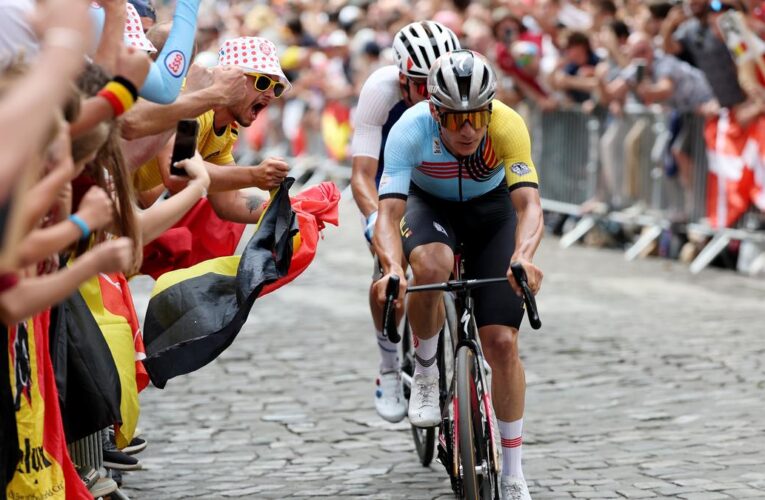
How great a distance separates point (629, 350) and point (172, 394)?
3.01 m

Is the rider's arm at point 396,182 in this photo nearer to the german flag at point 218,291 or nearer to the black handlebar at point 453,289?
the black handlebar at point 453,289

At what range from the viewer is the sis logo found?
202 inches

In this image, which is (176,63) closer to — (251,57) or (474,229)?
(251,57)

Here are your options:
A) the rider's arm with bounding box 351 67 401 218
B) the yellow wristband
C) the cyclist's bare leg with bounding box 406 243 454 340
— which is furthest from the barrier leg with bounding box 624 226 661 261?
the yellow wristband

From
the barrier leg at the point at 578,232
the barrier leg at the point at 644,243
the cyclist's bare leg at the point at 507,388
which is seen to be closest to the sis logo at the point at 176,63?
the cyclist's bare leg at the point at 507,388

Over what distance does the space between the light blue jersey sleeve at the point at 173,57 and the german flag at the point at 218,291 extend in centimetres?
109

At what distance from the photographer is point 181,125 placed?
5371mm

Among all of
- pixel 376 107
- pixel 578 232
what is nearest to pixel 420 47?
pixel 376 107

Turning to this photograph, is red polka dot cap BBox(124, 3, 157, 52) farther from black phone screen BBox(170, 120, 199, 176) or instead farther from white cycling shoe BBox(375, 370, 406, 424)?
white cycling shoe BBox(375, 370, 406, 424)

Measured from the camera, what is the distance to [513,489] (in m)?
5.99

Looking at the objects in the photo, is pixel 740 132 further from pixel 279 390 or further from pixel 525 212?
pixel 525 212

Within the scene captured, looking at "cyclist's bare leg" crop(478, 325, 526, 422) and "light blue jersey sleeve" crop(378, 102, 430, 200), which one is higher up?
"light blue jersey sleeve" crop(378, 102, 430, 200)

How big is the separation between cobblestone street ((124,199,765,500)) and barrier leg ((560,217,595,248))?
3.04 metres

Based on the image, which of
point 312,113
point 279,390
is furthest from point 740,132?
point 312,113
